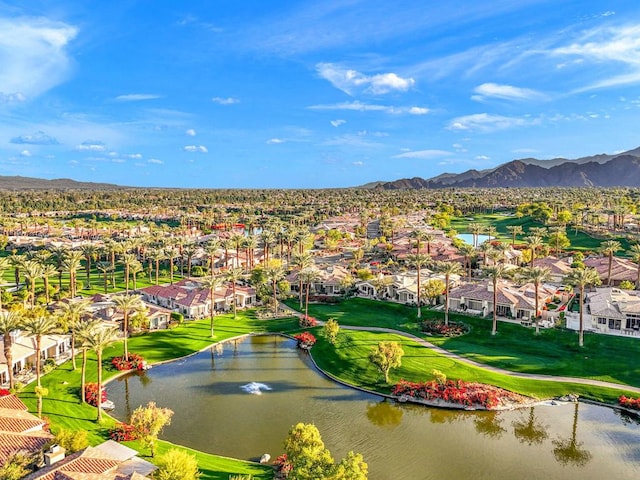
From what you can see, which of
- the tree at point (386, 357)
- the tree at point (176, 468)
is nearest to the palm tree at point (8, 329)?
the tree at point (176, 468)

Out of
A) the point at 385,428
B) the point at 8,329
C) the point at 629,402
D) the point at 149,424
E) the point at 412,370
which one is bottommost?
the point at 385,428

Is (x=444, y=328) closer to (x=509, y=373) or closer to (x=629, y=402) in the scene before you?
(x=509, y=373)

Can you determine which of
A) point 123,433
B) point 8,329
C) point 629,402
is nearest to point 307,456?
point 123,433

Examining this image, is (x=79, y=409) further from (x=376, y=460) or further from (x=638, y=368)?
(x=638, y=368)

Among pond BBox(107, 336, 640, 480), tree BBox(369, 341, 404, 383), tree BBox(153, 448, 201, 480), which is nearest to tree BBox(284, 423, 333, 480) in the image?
pond BBox(107, 336, 640, 480)

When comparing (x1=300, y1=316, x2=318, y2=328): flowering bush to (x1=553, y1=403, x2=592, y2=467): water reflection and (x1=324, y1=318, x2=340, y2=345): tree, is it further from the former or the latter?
(x1=553, y1=403, x2=592, y2=467): water reflection

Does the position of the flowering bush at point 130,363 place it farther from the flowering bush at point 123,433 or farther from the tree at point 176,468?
the tree at point 176,468

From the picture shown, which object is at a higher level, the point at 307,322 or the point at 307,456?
the point at 307,456
